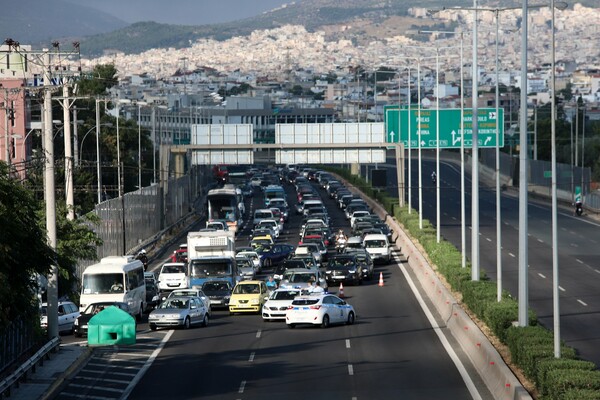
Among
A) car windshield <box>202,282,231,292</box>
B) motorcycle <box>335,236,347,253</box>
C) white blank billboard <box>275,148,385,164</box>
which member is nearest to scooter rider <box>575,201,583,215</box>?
white blank billboard <box>275,148,385,164</box>

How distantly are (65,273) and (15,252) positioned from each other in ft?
42.3

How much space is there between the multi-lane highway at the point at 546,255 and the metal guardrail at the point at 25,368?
12.8m

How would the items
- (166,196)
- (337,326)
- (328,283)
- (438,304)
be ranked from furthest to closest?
(166,196) → (328,283) → (438,304) → (337,326)

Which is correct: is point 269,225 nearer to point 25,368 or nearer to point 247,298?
point 247,298

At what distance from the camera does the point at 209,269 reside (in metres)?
54.7

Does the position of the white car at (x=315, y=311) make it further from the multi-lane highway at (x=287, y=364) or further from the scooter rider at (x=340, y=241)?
the scooter rider at (x=340, y=241)

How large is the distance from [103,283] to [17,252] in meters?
19.7

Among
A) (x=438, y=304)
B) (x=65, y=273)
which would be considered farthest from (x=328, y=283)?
(x=65, y=273)

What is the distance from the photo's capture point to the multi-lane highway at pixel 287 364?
95.2ft

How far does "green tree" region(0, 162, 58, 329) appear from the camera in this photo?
2592cm

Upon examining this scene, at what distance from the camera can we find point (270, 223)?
279 ft

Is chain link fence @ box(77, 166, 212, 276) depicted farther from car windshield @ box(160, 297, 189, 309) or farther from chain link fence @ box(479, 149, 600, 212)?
chain link fence @ box(479, 149, 600, 212)

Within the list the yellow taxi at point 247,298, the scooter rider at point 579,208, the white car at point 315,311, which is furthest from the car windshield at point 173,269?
the scooter rider at point 579,208

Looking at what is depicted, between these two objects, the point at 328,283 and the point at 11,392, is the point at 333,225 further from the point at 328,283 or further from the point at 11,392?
the point at 11,392
